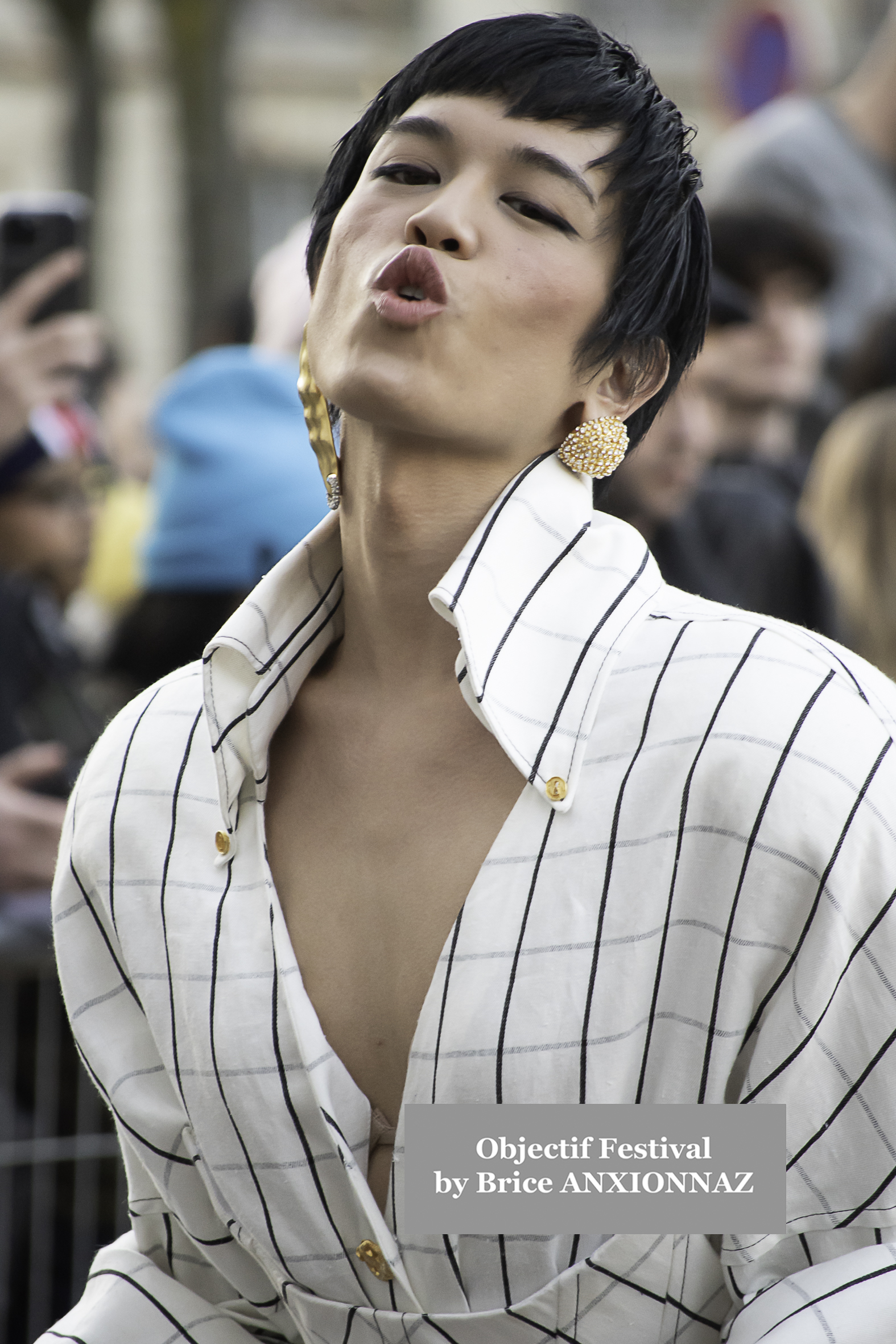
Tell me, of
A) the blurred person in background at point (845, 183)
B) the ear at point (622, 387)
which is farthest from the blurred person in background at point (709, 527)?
the ear at point (622, 387)

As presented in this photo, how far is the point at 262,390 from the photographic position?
3752 mm

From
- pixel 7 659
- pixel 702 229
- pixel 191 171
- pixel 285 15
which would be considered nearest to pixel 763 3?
pixel 191 171

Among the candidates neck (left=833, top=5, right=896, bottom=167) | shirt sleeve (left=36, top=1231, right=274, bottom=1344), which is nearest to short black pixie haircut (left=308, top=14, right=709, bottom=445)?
shirt sleeve (left=36, top=1231, right=274, bottom=1344)

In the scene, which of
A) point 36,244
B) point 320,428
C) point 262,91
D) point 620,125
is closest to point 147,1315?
point 320,428

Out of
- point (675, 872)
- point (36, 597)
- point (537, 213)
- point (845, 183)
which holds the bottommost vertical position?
point (675, 872)

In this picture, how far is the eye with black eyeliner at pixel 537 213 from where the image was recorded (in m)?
1.87

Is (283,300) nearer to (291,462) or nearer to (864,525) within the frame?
(291,462)

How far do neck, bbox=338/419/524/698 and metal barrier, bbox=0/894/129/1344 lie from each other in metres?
1.56

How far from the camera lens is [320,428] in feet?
6.92

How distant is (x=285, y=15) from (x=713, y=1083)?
21120mm

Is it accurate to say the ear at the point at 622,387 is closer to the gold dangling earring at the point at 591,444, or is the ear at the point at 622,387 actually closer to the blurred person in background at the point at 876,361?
the gold dangling earring at the point at 591,444

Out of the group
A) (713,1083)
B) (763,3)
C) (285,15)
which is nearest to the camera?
(713,1083)

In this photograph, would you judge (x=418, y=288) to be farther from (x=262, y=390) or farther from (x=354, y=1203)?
(x=262, y=390)

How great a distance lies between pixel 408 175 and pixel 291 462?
5.45 ft
